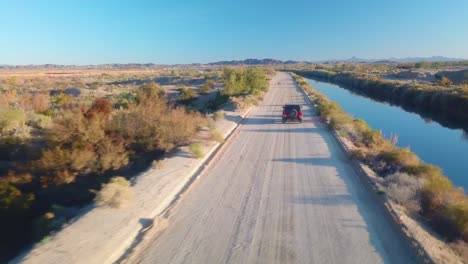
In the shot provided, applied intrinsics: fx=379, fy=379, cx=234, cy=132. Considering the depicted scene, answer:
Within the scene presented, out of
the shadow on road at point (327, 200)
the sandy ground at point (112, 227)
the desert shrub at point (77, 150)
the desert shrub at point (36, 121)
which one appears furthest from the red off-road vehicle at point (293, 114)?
the shadow on road at point (327, 200)

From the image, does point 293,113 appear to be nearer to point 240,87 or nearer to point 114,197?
point 114,197

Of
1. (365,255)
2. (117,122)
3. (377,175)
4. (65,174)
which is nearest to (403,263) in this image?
(365,255)

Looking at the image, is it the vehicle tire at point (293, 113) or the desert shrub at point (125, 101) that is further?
the desert shrub at point (125, 101)

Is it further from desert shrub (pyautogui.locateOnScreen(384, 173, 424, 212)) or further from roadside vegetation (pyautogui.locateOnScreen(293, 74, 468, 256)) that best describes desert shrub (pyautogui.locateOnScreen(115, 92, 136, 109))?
desert shrub (pyautogui.locateOnScreen(384, 173, 424, 212))

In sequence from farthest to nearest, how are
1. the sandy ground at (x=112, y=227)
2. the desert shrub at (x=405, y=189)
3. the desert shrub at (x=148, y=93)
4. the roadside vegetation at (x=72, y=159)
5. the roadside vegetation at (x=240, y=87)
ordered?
the roadside vegetation at (x=240, y=87) → the desert shrub at (x=148, y=93) → the desert shrub at (x=405, y=189) → the roadside vegetation at (x=72, y=159) → the sandy ground at (x=112, y=227)

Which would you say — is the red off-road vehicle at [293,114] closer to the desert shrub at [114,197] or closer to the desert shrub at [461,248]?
the desert shrub at [114,197]

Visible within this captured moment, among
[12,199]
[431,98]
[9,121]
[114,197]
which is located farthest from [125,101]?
[431,98]

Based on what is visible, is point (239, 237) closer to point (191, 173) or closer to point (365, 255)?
point (365, 255)

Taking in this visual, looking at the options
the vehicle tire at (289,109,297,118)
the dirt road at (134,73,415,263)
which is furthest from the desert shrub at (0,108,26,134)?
the vehicle tire at (289,109,297,118)
